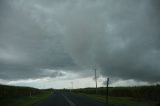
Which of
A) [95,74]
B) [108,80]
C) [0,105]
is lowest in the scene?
[0,105]

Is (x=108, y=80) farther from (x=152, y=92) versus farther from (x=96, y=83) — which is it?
(x=96, y=83)

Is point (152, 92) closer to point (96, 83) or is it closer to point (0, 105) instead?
point (96, 83)

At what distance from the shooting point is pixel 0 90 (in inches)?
2768

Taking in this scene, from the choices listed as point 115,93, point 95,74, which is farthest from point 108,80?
point 95,74

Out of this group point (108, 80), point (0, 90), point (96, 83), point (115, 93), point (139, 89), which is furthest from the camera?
point (96, 83)

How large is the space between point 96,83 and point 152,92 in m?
31.1

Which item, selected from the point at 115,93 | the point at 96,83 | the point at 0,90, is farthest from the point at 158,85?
the point at 0,90

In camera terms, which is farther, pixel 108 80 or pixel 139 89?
pixel 139 89

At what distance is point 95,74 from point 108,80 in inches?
3242

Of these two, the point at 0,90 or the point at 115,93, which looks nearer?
the point at 0,90

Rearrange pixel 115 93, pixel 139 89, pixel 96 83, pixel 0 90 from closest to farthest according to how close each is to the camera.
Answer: pixel 0 90, pixel 139 89, pixel 115 93, pixel 96 83

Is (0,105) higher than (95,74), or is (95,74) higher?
(95,74)

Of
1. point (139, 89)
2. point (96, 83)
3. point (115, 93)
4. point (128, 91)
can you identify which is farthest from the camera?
point (96, 83)

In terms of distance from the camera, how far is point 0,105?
33.7 metres
